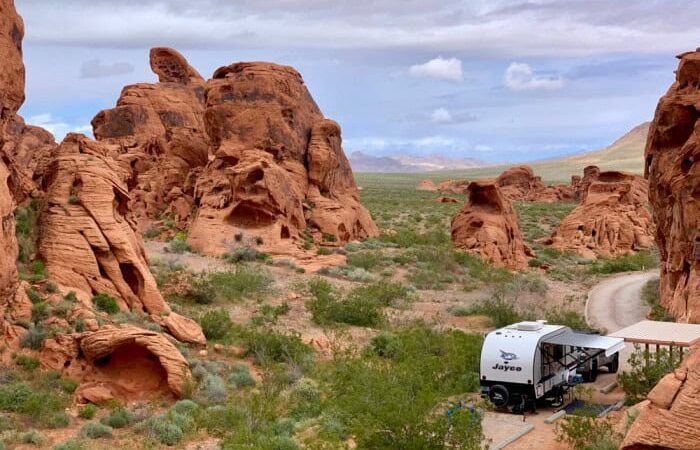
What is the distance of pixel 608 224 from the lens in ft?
156

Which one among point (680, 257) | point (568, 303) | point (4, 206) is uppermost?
point (4, 206)

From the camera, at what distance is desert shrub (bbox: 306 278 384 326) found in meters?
25.8

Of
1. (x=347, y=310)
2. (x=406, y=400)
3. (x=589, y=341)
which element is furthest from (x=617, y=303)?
(x=406, y=400)

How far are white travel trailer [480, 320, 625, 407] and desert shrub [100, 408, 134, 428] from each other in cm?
710

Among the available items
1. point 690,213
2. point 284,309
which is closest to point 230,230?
point 284,309

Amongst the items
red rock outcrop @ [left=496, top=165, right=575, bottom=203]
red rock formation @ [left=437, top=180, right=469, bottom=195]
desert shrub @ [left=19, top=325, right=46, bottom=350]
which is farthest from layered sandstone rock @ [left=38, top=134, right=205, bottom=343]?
red rock formation @ [left=437, top=180, right=469, bottom=195]

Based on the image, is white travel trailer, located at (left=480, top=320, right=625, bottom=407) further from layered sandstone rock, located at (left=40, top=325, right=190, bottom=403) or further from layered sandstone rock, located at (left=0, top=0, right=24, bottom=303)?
layered sandstone rock, located at (left=0, top=0, right=24, bottom=303)

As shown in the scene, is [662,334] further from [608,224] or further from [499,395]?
[608,224]

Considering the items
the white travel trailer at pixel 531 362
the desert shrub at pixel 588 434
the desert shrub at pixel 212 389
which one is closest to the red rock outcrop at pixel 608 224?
the white travel trailer at pixel 531 362

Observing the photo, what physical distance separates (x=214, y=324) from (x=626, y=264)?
2521 centimetres

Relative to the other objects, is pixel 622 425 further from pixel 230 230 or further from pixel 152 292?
pixel 230 230

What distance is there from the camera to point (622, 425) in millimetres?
14469

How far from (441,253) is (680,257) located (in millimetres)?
13942

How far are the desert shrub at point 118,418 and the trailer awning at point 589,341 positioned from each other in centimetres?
835
